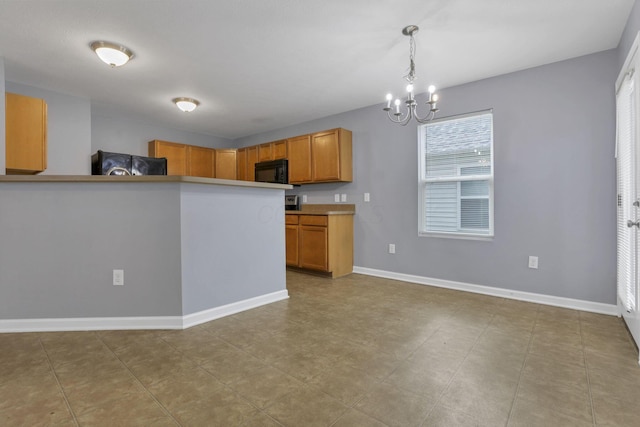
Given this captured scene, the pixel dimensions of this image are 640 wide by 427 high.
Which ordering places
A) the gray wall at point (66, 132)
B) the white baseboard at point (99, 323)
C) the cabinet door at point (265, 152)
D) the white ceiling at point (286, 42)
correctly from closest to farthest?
the white ceiling at point (286, 42), the white baseboard at point (99, 323), the gray wall at point (66, 132), the cabinet door at point (265, 152)

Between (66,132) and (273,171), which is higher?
(66,132)

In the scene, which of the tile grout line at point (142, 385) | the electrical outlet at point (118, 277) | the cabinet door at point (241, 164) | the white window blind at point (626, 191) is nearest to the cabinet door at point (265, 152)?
the cabinet door at point (241, 164)

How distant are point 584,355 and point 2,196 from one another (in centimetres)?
423

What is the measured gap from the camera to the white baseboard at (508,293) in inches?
110

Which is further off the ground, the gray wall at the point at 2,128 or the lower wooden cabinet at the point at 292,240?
the gray wall at the point at 2,128

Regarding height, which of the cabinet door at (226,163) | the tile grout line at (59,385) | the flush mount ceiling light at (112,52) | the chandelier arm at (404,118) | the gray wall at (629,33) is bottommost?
the tile grout line at (59,385)

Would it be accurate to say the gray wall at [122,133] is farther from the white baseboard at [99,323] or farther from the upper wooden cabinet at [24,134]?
the white baseboard at [99,323]

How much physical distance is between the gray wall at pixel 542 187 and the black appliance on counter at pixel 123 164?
147 inches

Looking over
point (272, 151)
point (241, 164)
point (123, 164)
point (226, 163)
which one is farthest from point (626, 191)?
point (226, 163)

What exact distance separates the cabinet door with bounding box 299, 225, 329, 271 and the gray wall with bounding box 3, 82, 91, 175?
3.03 meters

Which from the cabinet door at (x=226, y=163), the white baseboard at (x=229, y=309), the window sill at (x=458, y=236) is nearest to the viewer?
A: the white baseboard at (x=229, y=309)

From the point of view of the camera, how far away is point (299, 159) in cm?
494

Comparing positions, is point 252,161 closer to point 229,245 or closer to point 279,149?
point 279,149

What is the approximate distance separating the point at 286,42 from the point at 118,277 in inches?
94.9
